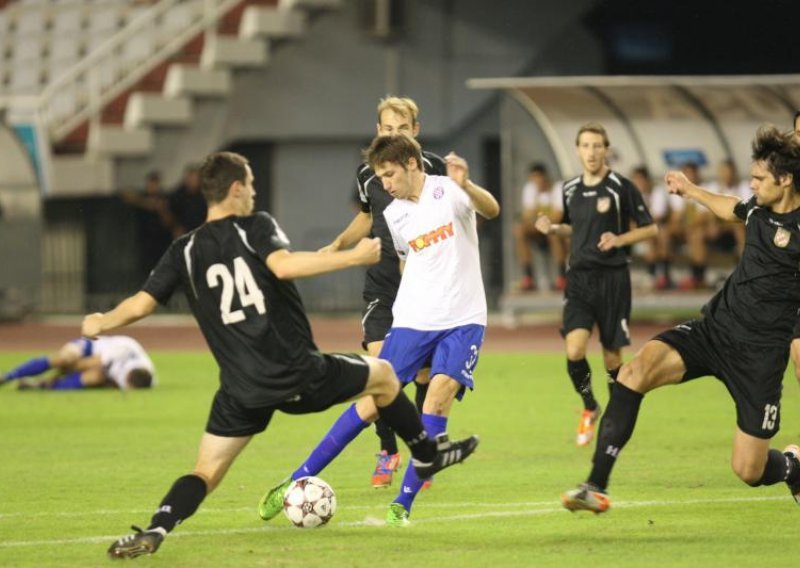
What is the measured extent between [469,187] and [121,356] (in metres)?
9.33

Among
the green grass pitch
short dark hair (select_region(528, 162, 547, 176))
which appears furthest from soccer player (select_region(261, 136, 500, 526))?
short dark hair (select_region(528, 162, 547, 176))

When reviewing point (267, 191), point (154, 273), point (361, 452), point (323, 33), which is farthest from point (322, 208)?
point (154, 273)

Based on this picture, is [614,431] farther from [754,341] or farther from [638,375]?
[754,341]

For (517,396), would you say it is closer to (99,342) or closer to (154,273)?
(99,342)

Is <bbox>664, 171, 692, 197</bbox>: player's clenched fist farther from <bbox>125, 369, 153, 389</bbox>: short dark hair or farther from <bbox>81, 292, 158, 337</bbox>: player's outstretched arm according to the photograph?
<bbox>125, 369, 153, 389</bbox>: short dark hair

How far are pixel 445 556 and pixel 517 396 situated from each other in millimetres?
8702

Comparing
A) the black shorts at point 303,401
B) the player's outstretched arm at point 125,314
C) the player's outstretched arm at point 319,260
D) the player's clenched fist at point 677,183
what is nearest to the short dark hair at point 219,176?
the player's outstretched arm at point 319,260

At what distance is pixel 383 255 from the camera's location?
10.6m

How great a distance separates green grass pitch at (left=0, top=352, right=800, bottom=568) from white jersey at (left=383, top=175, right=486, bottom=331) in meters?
1.10

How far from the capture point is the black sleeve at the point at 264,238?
7.66 meters

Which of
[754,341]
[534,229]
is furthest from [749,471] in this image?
[534,229]

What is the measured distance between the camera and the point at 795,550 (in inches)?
309

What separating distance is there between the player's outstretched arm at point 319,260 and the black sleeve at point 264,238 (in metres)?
0.04

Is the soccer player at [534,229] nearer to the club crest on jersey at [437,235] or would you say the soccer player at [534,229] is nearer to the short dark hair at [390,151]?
the club crest on jersey at [437,235]
